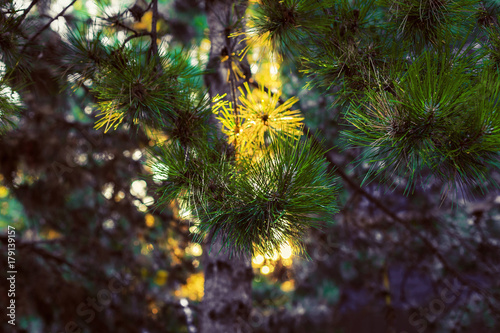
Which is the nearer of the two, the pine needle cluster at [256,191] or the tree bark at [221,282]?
the pine needle cluster at [256,191]

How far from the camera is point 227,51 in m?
1.44

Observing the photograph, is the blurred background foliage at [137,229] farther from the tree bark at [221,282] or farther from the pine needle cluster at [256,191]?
the pine needle cluster at [256,191]

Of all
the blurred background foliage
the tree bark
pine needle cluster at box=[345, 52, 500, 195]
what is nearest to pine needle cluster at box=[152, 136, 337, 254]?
pine needle cluster at box=[345, 52, 500, 195]

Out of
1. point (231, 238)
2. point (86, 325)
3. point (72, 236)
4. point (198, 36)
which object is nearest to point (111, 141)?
point (72, 236)

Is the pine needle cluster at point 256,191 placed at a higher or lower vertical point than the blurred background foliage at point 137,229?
lower

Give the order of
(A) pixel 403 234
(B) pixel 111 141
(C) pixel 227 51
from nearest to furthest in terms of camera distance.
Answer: (C) pixel 227 51 → (A) pixel 403 234 → (B) pixel 111 141

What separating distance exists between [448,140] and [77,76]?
1373mm

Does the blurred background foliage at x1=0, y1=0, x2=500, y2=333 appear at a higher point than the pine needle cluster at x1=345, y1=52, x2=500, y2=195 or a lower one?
higher

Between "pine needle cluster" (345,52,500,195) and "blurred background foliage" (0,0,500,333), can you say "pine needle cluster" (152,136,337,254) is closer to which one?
"pine needle cluster" (345,52,500,195)

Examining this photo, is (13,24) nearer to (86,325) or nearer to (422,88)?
(422,88)

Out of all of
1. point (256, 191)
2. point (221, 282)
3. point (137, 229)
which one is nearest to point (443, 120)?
point (256, 191)

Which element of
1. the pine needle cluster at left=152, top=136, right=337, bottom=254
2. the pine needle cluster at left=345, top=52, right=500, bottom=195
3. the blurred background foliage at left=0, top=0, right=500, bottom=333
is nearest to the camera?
the pine needle cluster at left=345, top=52, right=500, bottom=195

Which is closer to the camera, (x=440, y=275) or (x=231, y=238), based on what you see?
(x=231, y=238)

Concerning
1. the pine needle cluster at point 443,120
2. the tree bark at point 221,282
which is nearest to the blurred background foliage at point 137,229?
the tree bark at point 221,282
